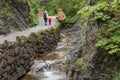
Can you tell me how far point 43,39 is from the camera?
23062 millimetres

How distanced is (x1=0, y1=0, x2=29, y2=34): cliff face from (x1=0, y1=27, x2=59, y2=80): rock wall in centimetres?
255

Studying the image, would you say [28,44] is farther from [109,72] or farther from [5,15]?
[109,72]

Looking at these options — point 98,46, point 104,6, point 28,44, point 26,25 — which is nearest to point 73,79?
point 98,46

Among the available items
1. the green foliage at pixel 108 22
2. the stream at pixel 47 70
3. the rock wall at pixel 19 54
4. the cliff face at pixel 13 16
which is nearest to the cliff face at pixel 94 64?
the green foliage at pixel 108 22

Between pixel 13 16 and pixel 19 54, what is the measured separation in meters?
9.53

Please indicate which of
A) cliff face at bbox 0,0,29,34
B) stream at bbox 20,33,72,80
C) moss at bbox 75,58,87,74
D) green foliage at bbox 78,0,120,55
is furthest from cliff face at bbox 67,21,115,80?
cliff face at bbox 0,0,29,34

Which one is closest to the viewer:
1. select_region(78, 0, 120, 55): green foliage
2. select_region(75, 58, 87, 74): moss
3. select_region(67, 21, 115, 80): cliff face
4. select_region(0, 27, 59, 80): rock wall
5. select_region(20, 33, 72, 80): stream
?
select_region(78, 0, 120, 55): green foliage

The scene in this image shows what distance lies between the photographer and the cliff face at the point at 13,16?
22.8 meters

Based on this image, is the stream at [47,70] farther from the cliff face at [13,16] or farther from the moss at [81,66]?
the cliff face at [13,16]

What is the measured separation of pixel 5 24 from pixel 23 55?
686 cm

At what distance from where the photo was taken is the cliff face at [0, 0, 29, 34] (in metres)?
22.8

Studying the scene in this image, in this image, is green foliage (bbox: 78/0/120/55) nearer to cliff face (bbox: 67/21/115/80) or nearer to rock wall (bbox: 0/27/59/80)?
cliff face (bbox: 67/21/115/80)

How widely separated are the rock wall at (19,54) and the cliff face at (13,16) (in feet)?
8.35

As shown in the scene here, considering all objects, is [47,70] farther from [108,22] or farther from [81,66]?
[108,22]
